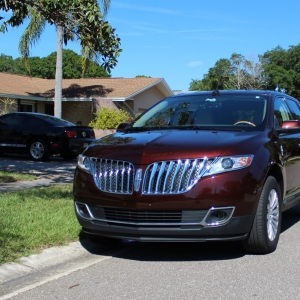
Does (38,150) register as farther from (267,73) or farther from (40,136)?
(267,73)

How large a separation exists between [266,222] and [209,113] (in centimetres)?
169

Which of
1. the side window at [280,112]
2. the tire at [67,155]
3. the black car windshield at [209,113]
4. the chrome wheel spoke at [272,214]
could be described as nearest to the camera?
the chrome wheel spoke at [272,214]

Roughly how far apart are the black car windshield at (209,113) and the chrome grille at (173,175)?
1.12 m

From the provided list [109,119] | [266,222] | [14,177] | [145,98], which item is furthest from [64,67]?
[266,222]

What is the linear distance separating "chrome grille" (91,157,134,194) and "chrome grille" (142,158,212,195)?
192 millimetres

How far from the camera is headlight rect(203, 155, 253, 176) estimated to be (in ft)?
15.5

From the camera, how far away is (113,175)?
4980 millimetres

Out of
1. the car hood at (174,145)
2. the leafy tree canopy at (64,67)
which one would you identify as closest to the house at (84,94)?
the car hood at (174,145)

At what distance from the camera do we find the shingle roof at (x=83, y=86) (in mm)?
26369

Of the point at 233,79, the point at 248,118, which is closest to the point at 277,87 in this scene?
the point at 233,79

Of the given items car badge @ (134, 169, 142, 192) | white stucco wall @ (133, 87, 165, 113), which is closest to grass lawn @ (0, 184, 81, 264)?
car badge @ (134, 169, 142, 192)

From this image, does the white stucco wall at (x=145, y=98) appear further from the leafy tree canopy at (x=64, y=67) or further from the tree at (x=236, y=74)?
the leafy tree canopy at (x=64, y=67)

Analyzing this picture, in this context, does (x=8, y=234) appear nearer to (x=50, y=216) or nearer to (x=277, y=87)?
(x=50, y=216)

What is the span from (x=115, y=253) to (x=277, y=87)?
4662 cm
